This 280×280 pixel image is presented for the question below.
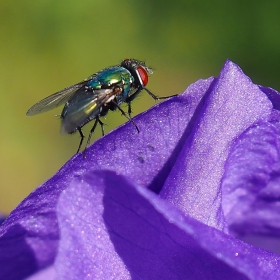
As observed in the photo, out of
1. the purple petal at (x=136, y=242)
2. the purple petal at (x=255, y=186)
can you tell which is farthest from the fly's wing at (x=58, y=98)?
the purple petal at (x=136, y=242)

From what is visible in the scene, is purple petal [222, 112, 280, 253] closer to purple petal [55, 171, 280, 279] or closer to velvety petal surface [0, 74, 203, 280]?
velvety petal surface [0, 74, 203, 280]

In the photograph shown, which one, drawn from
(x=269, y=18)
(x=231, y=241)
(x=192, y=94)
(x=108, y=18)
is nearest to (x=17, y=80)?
(x=108, y=18)

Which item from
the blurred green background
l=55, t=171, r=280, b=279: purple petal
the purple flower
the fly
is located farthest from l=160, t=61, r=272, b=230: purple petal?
the blurred green background

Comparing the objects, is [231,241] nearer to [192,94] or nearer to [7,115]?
[192,94]

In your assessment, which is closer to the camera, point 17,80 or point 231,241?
point 231,241

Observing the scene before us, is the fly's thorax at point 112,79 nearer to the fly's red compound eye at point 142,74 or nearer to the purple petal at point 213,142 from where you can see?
the fly's red compound eye at point 142,74

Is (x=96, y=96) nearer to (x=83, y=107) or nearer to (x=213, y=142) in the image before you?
(x=83, y=107)

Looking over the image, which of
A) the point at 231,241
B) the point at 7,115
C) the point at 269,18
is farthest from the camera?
the point at 7,115
